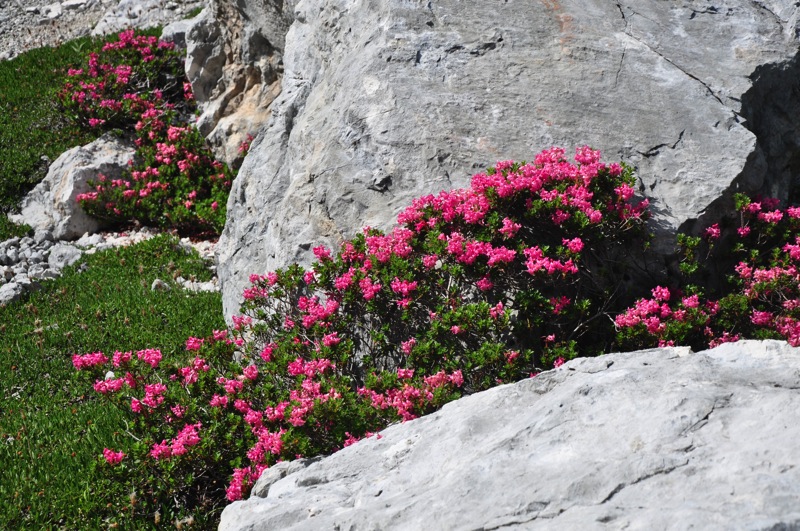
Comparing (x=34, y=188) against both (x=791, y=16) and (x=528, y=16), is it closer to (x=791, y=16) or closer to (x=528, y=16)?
(x=528, y=16)

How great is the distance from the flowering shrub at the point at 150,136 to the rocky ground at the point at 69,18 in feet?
13.4

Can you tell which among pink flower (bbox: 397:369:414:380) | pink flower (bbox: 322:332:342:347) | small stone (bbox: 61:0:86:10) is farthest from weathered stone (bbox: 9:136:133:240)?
small stone (bbox: 61:0:86:10)

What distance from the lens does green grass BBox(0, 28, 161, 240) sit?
43.8ft

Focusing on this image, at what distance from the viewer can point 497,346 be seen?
584cm

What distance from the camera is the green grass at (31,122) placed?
43.8 ft

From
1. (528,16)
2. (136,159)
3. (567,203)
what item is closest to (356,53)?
(528,16)

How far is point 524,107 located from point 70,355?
588cm

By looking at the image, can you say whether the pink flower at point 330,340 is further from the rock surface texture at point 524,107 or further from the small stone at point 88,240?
the small stone at point 88,240

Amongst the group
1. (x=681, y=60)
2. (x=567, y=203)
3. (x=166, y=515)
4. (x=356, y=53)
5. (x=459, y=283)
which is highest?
(x=356, y=53)

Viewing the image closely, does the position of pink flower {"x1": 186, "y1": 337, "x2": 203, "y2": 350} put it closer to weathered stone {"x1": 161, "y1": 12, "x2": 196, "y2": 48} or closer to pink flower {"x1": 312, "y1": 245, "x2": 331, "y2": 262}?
pink flower {"x1": 312, "y1": 245, "x2": 331, "y2": 262}

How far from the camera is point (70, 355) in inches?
352

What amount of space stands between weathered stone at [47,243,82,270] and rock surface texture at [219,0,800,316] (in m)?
4.12

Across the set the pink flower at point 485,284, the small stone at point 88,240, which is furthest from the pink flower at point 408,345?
the small stone at point 88,240

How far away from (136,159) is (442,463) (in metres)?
11.0
